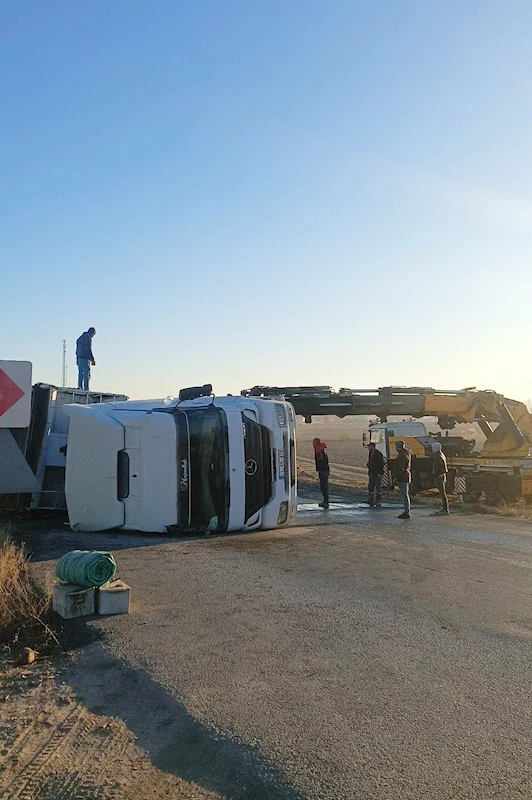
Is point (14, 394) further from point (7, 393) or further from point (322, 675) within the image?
point (322, 675)

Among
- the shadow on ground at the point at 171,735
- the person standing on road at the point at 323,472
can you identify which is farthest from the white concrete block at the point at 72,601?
the person standing on road at the point at 323,472

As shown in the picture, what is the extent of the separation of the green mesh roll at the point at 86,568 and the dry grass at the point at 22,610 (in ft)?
1.04

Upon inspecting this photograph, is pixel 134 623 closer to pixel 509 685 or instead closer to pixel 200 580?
pixel 200 580

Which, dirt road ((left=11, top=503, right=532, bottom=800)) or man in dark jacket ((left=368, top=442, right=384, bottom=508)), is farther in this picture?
man in dark jacket ((left=368, top=442, right=384, bottom=508))

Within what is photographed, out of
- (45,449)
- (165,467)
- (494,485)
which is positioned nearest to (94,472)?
(165,467)

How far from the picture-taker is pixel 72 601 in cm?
622

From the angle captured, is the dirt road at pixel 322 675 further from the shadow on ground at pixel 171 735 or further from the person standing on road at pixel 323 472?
the person standing on road at pixel 323 472

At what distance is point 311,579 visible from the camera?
8281 mm

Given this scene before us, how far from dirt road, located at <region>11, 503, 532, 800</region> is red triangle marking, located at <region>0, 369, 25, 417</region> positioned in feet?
6.81

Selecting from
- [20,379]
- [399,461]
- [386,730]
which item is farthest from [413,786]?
[399,461]

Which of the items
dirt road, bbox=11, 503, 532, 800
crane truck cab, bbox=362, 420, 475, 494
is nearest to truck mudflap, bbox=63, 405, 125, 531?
dirt road, bbox=11, 503, 532, 800

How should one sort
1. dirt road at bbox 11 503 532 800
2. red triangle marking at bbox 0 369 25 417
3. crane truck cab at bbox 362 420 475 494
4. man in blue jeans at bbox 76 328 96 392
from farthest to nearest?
crane truck cab at bbox 362 420 475 494, man in blue jeans at bbox 76 328 96 392, red triangle marking at bbox 0 369 25 417, dirt road at bbox 11 503 532 800

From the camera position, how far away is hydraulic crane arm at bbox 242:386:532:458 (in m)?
18.7

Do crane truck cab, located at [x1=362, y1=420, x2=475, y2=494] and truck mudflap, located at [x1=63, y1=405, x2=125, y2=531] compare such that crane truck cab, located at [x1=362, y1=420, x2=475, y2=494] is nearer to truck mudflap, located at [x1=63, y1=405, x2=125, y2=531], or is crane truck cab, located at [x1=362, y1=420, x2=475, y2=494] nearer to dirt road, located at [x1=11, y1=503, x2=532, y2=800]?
truck mudflap, located at [x1=63, y1=405, x2=125, y2=531]
